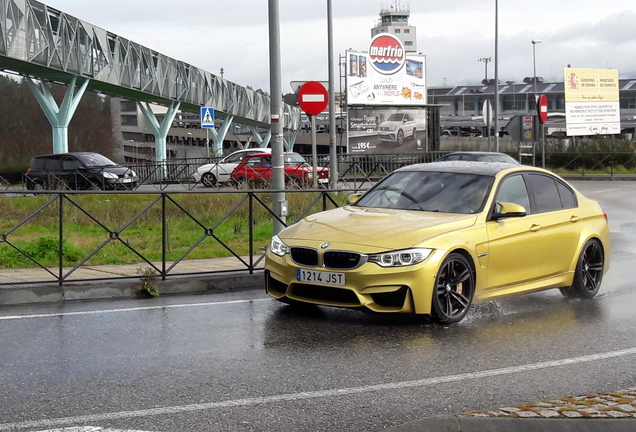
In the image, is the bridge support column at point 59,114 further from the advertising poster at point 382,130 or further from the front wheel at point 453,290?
the front wheel at point 453,290

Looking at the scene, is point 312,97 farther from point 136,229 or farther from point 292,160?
point 292,160

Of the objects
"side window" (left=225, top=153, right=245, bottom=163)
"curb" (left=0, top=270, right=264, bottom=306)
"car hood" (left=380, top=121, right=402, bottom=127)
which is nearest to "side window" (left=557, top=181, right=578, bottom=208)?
"curb" (left=0, top=270, right=264, bottom=306)

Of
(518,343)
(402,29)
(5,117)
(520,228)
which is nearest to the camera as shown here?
(518,343)

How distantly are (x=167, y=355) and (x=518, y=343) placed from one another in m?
2.99

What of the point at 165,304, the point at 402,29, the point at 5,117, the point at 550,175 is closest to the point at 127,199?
the point at 165,304

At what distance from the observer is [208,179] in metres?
36.3

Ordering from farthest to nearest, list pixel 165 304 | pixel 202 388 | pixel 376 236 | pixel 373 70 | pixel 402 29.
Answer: pixel 402 29 < pixel 373 70 < pixel 165 304 < pixel 376 236 < pixel 202 388

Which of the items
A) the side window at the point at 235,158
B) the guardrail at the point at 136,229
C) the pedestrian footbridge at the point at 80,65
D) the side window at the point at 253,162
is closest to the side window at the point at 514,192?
the guardrail at the point at 136,229

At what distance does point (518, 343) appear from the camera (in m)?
7.72

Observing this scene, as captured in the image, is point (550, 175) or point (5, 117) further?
point (5, 117)

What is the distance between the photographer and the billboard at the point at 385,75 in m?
46.3

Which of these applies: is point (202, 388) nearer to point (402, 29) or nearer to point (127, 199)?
point (127, 199)

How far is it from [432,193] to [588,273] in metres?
2.21

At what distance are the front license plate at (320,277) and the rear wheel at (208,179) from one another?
27878 mm
